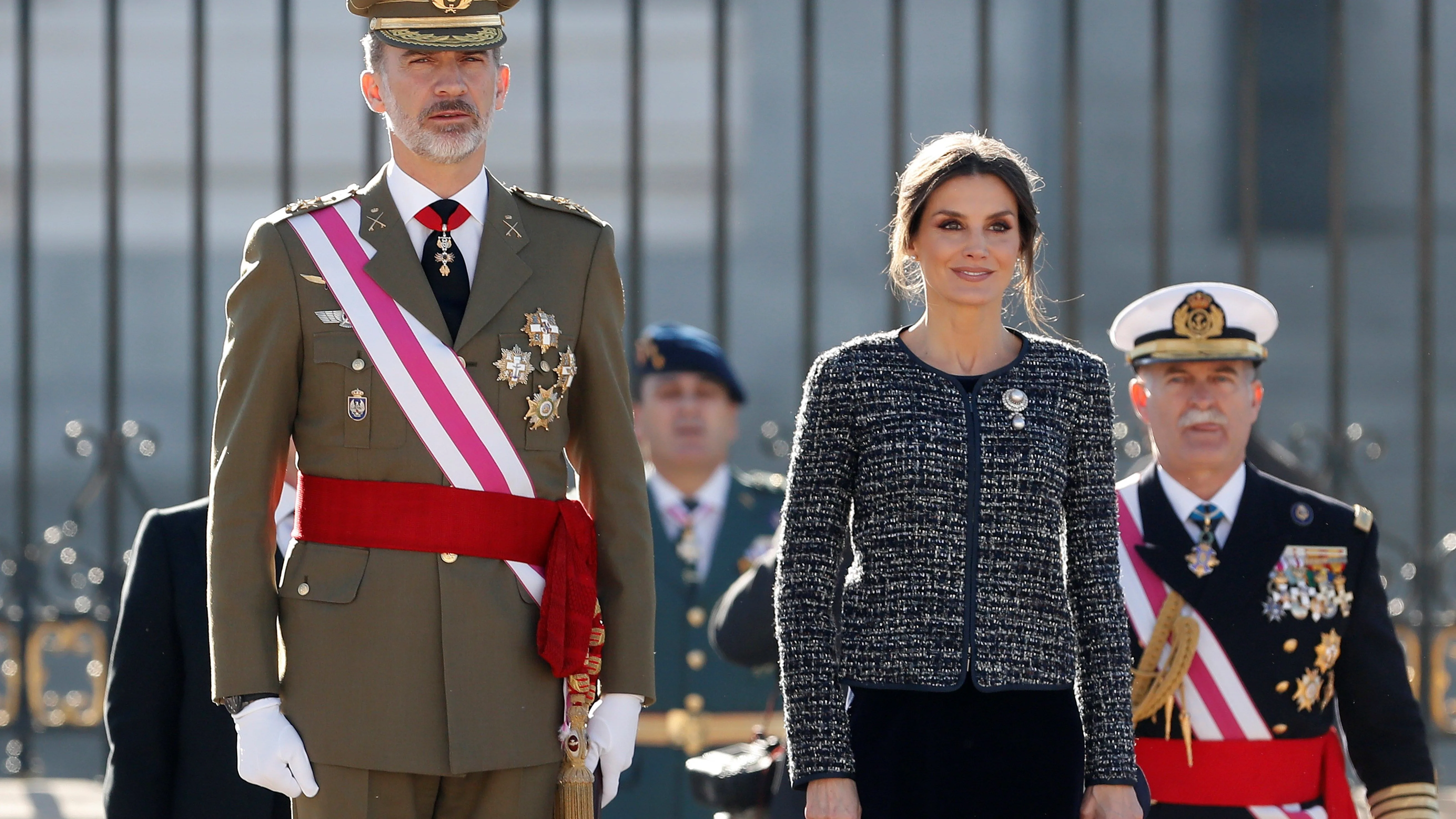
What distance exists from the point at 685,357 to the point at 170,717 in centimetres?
184

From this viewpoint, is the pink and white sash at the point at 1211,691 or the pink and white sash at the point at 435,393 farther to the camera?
the pink and white sash at the point at 1211,691

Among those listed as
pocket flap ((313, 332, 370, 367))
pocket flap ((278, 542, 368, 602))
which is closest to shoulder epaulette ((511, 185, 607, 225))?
pocket flap ((313, 332, 370, 367))

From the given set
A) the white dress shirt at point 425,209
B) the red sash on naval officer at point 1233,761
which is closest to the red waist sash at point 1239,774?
the red sash on naval officer at point 1233,761

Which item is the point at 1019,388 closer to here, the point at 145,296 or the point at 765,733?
the point at 765,733

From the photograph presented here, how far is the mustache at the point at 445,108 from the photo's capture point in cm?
215

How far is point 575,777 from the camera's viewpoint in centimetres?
208

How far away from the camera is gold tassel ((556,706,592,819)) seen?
207 centimetres

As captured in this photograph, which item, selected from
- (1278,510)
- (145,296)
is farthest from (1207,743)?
(145,296)

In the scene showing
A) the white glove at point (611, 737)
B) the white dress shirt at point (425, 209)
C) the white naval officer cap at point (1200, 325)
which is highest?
the white dress shirt at point (425, 209)

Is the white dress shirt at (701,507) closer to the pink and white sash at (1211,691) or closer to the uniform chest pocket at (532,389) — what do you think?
the pink and white sash at (1211,691)

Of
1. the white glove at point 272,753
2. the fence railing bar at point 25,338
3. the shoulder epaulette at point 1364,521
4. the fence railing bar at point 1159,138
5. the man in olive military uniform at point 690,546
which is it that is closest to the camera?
the white glove at point 272,753

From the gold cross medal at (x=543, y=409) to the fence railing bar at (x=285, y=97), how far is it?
360 centimetres

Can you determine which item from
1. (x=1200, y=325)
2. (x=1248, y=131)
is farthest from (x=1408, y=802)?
(x=1248, y=131)

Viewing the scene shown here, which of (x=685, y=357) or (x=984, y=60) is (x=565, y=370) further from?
(x=984, y=60)
